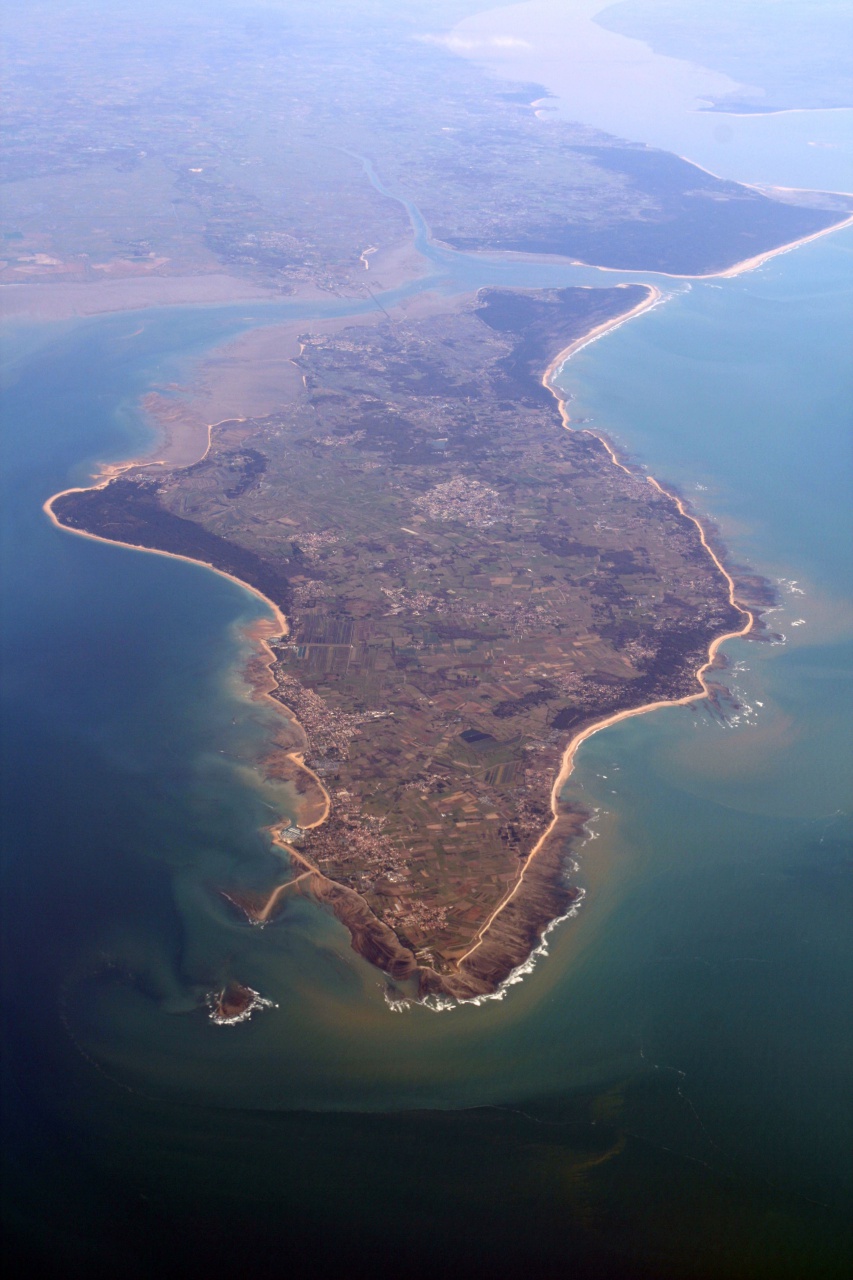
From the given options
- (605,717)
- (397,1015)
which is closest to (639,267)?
(605,717)

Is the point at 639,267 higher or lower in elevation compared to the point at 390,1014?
higher

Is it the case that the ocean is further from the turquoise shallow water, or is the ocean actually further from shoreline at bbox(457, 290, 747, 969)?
shoreline at bbox(457, 290, 747, 969)

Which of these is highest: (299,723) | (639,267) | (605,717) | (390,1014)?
(639,267)

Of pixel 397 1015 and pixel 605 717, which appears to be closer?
pixel 397 1015

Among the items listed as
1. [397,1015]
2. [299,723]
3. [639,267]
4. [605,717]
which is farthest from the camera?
[639,267]

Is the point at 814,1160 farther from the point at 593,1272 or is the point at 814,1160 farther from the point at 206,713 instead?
the point at 206,713

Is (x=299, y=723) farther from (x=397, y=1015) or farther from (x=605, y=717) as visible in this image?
(x=397, y=1015)

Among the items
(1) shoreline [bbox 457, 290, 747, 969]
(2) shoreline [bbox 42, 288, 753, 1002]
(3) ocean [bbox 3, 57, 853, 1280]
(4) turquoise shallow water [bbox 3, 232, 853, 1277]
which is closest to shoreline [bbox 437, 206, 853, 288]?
(1) shoreline [bbox 457, 290, 747, 969]

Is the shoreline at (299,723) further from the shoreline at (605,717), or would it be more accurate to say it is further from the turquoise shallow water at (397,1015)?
the turquoise shallow water at (397,1015)

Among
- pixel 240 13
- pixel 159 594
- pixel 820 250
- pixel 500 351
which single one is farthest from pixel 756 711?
pixel 240 13
